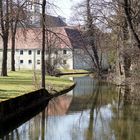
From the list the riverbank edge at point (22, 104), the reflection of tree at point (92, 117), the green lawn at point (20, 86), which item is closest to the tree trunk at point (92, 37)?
the reflection of tree at point (92, 117)

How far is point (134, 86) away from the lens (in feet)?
119

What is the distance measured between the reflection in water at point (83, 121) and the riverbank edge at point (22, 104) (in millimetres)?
727

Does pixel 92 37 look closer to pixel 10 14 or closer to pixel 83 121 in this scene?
pixel 10 14

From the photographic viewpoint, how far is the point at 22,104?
1011 inches

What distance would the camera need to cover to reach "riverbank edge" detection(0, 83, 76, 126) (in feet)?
72.2

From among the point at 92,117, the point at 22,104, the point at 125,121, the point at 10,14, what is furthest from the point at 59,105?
the point at 10,14

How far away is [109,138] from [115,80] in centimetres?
3174

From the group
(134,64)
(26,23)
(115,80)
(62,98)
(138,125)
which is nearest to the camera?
(138,125)

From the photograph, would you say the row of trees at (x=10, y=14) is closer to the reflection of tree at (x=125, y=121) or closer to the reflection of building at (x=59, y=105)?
the reflection of building at (x=59, y=105)

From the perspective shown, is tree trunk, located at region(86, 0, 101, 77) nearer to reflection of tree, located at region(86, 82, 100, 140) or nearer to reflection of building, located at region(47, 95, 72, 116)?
reflection of tree, located at region(86, 82, 100, 140)

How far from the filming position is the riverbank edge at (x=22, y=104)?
2200 centimetres

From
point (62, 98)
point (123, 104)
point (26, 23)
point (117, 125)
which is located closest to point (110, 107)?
point (123, 104)

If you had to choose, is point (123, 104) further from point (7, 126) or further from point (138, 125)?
point (7, 126)

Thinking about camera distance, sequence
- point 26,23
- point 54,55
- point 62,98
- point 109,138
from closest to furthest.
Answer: point 109,138 < point 62,98 < point 26,23 < point 54,55
